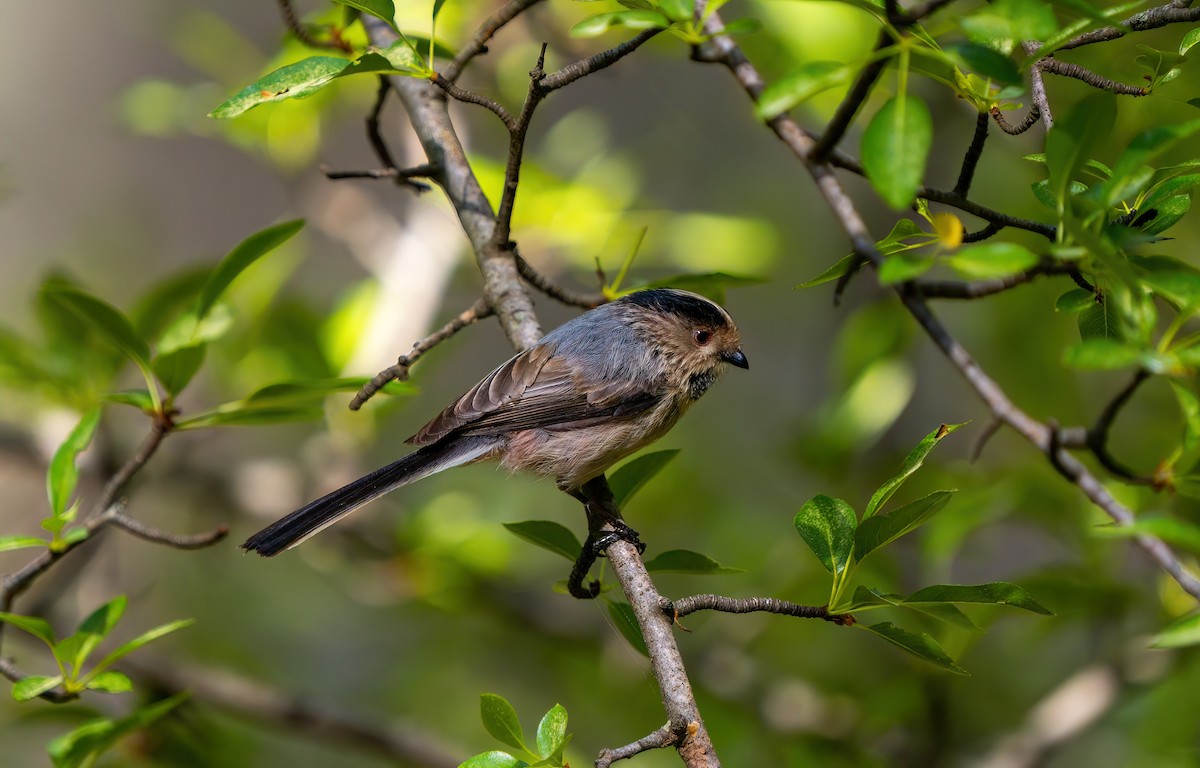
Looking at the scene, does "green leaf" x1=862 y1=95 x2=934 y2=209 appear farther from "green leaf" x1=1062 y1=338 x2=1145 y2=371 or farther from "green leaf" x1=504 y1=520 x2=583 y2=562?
"green leaf" x1=504 y1=520 x2=583 y2=562

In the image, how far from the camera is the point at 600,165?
3.66m

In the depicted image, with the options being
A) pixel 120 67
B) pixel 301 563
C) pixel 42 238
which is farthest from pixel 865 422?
pixel 120 67

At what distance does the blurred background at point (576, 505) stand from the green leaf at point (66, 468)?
546 millimetres

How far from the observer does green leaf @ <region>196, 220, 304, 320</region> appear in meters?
2.07

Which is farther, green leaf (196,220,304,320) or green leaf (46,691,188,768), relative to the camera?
green leaf (196,220,304,320)

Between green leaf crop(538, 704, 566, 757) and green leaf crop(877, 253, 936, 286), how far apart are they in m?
0.82

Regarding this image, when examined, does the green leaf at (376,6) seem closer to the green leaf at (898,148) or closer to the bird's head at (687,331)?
the green leaf at (898,148)

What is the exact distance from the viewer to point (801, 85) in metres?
1.31

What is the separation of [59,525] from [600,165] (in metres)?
2.29

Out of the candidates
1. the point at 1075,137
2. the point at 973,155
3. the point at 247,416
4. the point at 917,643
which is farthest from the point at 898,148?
the point at 247,416

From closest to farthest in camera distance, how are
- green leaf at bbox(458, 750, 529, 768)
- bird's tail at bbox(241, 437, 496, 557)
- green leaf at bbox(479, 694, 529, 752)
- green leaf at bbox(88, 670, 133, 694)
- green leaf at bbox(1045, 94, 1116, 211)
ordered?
1. green leaf at bbox(1045, 94, 1116, 211)
2. green leaf at bbox(458, 750, 529, 768)
3. green leaf at bbox(479, 694, 529, 752)
4. green leaf at bbox(88, 670, 133, 694)
5. bird's tail at bbox(241, 437, 496, 557)

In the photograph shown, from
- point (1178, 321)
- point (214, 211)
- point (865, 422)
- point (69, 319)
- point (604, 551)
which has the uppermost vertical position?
point (214, 211)

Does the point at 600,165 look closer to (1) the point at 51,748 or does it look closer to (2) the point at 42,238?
(1) the point at 51,748

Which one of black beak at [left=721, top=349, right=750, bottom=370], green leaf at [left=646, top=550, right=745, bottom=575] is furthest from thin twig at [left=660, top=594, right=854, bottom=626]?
black beak at [left=721, top=349, right=750, bottom=370]
